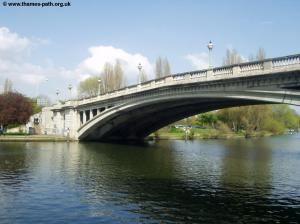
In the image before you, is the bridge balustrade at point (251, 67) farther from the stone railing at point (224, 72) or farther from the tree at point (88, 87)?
the tree at point (88, 87)

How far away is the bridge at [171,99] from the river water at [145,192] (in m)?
6.39

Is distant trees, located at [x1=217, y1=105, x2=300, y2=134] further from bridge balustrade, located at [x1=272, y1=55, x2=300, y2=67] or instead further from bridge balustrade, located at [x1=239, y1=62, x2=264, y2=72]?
bridge balustrade, located at [x1=272, y1=55, x2=300, y2=67]

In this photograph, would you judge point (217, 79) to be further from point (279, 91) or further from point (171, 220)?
point (171, 220)

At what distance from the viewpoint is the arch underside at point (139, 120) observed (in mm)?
51641

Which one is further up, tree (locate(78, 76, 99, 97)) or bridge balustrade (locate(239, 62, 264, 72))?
tree (locate(78, 76, 99, 97))

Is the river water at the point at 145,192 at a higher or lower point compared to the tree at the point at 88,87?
lower

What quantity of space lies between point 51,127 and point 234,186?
59620mm

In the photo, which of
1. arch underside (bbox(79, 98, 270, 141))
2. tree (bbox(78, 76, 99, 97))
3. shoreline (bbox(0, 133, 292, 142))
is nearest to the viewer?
arch underside (bbox(79, 98, 270, 141))

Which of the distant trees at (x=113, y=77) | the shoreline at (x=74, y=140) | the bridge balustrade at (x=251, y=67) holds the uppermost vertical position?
the distant trees at (x=113, y=77)

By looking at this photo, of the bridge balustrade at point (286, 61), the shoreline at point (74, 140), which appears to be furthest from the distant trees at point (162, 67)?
the bridge balustrade at point (286, 61)

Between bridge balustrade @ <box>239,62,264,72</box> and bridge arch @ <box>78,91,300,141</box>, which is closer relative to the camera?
bridge balustrade @ <box>239,62,264,72</box>

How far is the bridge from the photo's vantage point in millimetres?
28922

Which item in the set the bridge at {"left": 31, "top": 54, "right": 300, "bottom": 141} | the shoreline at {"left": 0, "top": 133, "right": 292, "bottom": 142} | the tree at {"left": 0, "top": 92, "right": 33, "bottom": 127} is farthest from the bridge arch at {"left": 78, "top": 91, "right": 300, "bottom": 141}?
the tree at {"left": 0, "top": 92, "right": 33, "bottom": 127}

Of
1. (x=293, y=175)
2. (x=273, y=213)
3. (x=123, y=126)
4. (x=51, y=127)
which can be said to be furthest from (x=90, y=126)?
(x=273, y=213)
